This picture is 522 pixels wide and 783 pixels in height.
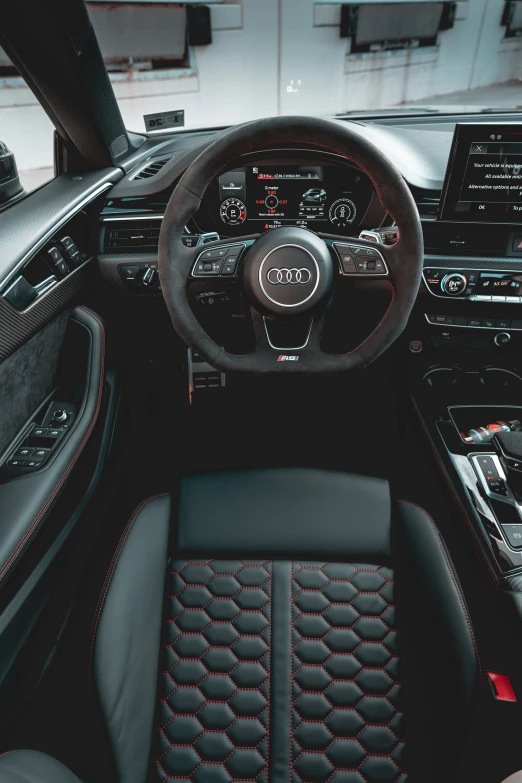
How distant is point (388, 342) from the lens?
3.52 feet

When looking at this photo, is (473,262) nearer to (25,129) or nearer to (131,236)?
(131,236)

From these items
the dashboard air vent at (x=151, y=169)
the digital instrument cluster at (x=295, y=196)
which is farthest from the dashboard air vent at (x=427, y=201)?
the dashboard air vent at (x=151, y=169)

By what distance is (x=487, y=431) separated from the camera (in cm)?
145

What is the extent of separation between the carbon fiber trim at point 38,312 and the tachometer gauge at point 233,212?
1.66ft

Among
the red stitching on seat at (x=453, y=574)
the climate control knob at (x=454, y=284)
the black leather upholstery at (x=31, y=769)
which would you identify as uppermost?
the climate control knob at (x=454, y=284)

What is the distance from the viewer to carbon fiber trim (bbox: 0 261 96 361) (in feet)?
4.19

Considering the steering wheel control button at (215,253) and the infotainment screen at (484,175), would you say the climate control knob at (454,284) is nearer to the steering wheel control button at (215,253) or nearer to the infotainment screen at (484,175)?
the infotainment screen at (484,175)

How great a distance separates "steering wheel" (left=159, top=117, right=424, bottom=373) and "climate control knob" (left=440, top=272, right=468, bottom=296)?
58 centimetres

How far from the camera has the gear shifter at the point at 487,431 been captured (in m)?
1.42

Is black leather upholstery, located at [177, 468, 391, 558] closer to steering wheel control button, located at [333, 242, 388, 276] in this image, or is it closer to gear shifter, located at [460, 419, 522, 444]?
gear shifter, located at [460, 419, 522, 444]

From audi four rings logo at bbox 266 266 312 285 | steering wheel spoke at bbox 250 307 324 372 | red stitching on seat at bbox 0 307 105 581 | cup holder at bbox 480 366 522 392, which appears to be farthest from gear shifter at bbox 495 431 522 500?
red stitching on seat at bbox 0 307 105 581

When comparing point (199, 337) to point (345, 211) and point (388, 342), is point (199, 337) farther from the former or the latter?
point (345, 211)

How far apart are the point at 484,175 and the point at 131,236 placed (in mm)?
1140

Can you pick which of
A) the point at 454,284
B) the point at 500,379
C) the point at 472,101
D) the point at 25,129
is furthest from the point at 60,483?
the point at 25,129
